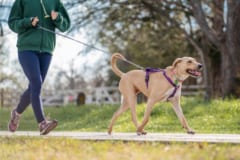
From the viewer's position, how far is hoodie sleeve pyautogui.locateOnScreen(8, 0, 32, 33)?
7.90 metres

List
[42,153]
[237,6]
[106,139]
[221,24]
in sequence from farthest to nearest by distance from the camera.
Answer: [221,24]
[237,6]
[106,139]
[42,153]

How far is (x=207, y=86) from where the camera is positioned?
2395cm

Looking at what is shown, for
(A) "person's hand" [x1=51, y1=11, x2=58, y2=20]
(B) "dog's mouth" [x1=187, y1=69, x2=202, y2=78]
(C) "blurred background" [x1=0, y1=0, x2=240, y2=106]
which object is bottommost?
(C) "blurred background" [x1=0, y1=0, x2=240, y2=106]

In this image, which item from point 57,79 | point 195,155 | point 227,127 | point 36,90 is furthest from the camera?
point 57,79

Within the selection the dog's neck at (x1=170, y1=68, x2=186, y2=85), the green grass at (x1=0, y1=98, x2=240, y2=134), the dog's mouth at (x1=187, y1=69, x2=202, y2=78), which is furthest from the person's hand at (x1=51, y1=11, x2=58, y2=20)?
the green grass at (x1=0, y1=98, x2=240, y2=134)

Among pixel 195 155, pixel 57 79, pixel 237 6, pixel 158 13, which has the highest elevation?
pixel 195 155

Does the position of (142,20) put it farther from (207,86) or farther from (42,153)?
(42,153)

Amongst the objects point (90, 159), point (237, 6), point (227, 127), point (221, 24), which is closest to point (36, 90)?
point (90, 159)

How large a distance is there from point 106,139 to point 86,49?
17.4 metres

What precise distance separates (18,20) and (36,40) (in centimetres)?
40

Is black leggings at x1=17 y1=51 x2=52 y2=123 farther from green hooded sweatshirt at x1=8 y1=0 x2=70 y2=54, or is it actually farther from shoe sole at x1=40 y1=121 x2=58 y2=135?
shoe sole at x1=40 y1=121 x2=58 y2=135

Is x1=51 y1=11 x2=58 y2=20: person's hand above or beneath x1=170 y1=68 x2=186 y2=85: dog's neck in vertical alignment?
above

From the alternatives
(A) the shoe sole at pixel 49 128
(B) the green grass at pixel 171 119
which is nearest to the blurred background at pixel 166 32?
(B) the green grass at pixel 171 119

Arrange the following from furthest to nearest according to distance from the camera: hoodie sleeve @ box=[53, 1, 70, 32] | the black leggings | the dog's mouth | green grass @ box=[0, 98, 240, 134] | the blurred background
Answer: the blurred background → green grass @ box=[0, 98, 240, 134] → hoodie sleeve @ box=[53, 1, 70, 32] → the black leggings → the dog's mouth
